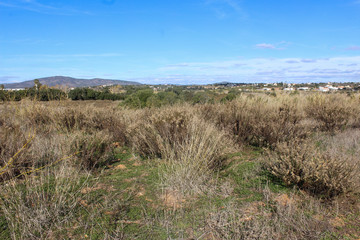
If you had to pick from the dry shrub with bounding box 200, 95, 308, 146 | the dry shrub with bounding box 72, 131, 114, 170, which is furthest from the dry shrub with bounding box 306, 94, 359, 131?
the dry shrub with bounding box 72, 131, 114, 170

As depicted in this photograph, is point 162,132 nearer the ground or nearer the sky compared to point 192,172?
nearer the sky

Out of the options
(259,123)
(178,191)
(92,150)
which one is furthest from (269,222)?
(259,123)

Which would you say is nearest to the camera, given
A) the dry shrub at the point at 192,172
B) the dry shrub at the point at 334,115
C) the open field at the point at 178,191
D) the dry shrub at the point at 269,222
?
the dry shrub at the point at 269,222

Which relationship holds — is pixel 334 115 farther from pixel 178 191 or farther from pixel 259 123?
pixel 178 191

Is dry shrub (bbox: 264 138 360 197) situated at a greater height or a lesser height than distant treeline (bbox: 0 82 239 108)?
lesser

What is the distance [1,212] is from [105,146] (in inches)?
Answer: 103

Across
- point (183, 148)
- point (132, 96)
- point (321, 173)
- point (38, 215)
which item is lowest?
point (38, 215)

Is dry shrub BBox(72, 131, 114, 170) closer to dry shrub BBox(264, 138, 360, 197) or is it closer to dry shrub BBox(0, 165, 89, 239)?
dry shrub BBox(0, 165, 89, 239)

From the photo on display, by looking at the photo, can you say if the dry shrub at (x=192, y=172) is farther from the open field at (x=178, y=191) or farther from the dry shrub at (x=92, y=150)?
the dry shrub at (x=92, y=150)

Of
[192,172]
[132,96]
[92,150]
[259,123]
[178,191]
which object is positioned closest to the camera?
[178,191]

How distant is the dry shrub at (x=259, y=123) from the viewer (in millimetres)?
6156

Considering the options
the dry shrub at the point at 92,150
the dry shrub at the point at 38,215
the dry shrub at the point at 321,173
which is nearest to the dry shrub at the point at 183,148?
the dry shrub at the point at 92,150

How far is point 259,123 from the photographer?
20.9 ft

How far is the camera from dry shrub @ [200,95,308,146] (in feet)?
20.2
